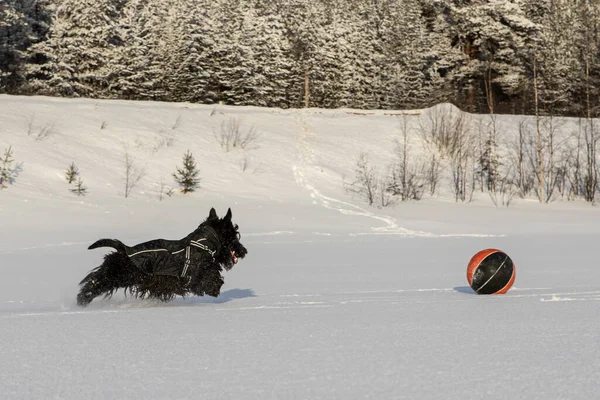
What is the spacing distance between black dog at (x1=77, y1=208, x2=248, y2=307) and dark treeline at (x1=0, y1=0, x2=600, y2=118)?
36277 mm

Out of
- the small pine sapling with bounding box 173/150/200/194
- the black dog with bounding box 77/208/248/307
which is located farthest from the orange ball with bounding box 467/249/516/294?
the small pine sapling with bounding box 173/150/200/194

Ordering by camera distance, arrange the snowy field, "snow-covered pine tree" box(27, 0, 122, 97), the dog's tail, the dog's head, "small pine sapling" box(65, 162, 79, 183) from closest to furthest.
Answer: the snowy field → the dog's tail → the dog's head → "small pine sapling" box(65, 162, 79, 183) → "snow-covered pine tree" box(27, 0, 122, 97)

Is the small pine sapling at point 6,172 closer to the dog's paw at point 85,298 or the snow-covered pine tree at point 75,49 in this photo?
the dog's paw at point 85,298

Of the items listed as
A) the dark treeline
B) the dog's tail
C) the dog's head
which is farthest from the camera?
the dark treeline

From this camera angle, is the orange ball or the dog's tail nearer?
the dog's tail

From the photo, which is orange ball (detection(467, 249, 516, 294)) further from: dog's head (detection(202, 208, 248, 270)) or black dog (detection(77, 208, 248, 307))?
black dog (detection(77, 208, 248, 307))

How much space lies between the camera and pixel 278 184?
28.8 metres

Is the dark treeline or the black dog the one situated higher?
the dark treeline

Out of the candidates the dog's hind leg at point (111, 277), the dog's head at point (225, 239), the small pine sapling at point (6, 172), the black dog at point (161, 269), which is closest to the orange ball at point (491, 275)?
the dog's head at point (225, 239)

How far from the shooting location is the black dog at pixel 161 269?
675 cm

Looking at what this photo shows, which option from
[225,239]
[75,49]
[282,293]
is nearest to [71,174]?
[282,293]

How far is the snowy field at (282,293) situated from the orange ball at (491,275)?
0.25m

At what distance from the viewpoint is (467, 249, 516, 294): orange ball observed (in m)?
7.42

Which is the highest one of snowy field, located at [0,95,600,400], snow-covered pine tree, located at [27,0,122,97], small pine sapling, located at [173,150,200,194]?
snow-covered pine tree, located at [27,0,122,97]
